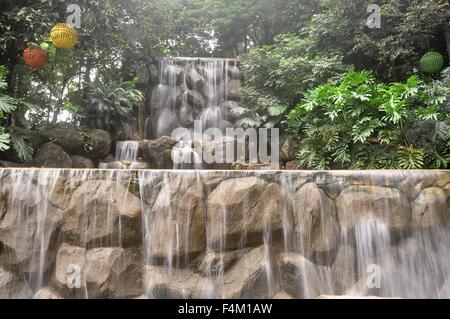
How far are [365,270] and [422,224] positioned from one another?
41.1 inches

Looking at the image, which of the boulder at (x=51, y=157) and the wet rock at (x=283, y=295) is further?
the boulder at (x=51, y=157)

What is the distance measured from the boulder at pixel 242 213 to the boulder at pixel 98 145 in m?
4.83

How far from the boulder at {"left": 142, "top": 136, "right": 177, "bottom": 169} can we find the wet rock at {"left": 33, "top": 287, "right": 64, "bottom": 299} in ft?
13.9

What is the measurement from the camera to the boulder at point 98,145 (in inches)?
321

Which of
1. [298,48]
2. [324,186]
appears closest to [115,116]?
[298,48]

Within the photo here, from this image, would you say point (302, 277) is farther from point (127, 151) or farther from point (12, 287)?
point (127, 151)

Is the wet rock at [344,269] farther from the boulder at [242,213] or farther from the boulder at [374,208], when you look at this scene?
the boulder at [242,213]

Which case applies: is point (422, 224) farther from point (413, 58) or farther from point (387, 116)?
point (413, 58)

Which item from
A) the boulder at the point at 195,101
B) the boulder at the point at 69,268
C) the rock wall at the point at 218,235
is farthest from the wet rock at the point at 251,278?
the boulder at the point at 195,101

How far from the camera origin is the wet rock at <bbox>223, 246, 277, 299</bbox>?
4.27 metres

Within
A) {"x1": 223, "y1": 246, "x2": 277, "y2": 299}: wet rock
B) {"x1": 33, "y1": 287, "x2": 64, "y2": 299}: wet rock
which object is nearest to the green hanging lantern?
{"x1": 223, "y1": 246, "x2": 277, "y2": 299}: wet rock

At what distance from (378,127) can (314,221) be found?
3243 mm
